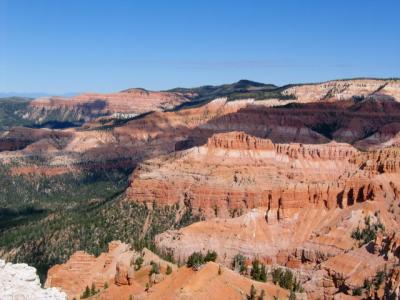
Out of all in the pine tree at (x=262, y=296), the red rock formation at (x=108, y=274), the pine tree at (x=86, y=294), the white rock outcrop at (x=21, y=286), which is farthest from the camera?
the pine tree at (x=86, y=294)

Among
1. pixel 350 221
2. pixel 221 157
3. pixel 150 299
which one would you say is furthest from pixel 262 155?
pixel 150 299

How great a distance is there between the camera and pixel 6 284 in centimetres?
4412

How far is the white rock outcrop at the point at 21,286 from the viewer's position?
43.7 m

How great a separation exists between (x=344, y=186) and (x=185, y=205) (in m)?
35.4

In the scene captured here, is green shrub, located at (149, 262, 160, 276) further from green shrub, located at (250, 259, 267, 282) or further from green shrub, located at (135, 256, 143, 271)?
green shrub, located at (250, 259, 267, 282)

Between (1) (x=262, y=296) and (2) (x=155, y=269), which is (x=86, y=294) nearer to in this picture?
(2) (x=155, y=269)

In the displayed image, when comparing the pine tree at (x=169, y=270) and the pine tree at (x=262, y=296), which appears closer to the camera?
the pine tree at (x=262, y=296)

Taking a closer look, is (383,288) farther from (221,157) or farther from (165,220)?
(221,157)

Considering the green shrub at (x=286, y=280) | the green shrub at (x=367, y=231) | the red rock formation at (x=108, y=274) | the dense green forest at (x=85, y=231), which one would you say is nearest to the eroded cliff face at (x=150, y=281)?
the red rock formation at (x=108, y=274)

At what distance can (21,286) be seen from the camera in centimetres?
4459

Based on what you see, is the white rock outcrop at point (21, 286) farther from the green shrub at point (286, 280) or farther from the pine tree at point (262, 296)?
the green shrub at point (286, 280)

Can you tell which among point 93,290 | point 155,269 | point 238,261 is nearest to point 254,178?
point 238,261

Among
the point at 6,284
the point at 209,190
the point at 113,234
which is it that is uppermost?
the point at 6,284

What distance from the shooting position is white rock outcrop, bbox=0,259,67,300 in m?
43.7
